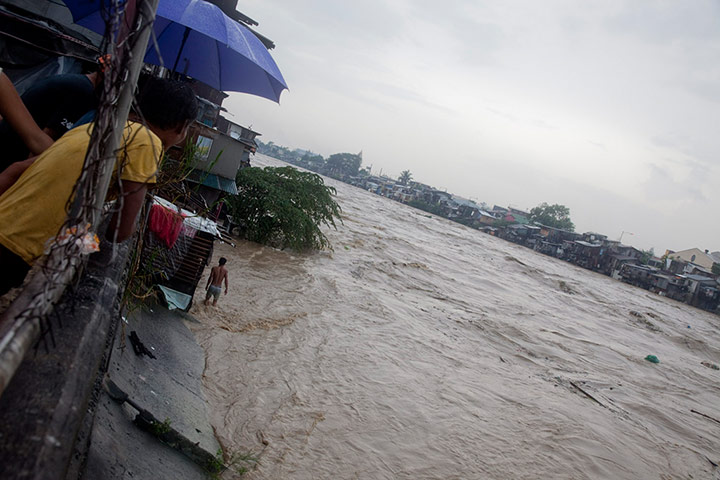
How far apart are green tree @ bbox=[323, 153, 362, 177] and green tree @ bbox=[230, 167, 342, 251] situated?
82726mm

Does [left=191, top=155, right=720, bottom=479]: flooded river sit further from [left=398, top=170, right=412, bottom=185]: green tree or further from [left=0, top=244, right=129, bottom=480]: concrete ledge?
[left=398, top=170, right=412, bottom=185]: green tree

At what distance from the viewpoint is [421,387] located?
6.25m

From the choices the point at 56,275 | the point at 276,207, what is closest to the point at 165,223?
the point at 56,275

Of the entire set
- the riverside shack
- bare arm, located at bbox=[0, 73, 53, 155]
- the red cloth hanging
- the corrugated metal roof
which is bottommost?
the riverside shack

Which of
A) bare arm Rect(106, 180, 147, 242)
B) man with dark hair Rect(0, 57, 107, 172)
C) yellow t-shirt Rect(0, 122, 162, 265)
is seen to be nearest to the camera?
yellow t-shirt Rect(0, 122, 162, 265)

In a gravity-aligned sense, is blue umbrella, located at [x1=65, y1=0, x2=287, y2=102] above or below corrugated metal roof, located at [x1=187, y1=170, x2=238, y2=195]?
above

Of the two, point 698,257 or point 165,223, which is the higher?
point 698,257

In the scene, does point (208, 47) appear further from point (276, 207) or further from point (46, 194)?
point (276, 207)

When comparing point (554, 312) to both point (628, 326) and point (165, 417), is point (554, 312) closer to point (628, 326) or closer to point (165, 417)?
point (628, 326)

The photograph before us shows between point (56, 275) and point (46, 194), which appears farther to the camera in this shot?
point (46, 194)

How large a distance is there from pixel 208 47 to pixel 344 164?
90724mm

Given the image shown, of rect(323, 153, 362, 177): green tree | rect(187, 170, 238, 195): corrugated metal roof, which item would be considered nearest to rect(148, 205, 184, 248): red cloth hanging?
rect(187, 170, 238, 195): corrugated metal roof

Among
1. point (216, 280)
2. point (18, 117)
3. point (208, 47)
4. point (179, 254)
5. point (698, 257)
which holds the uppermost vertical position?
point (698, 257)

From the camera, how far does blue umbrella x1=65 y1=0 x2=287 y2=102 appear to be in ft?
13.1
